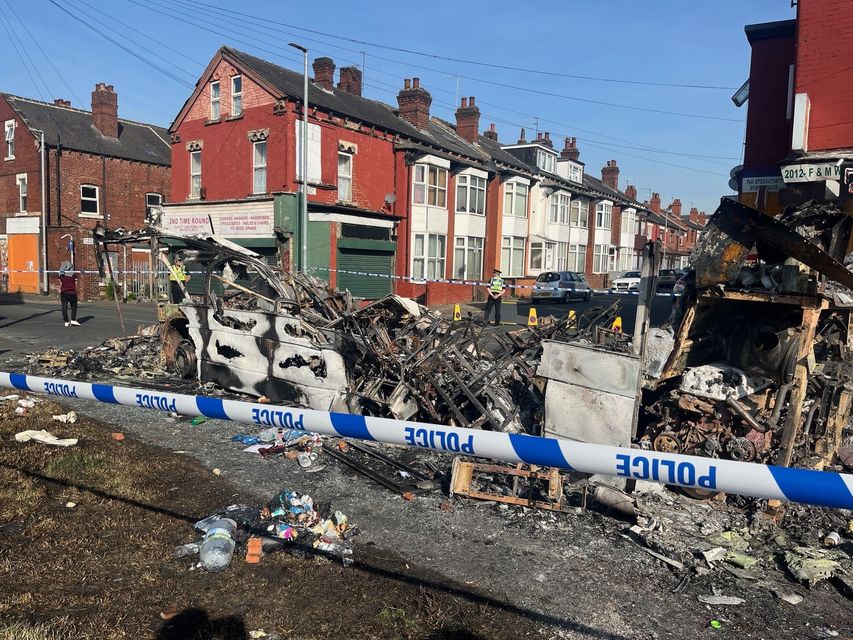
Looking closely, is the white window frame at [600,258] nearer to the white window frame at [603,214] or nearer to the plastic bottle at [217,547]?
the white window frame at [603,214]

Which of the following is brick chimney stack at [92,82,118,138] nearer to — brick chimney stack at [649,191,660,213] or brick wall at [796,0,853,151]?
brick wall at [796,0,853,151]

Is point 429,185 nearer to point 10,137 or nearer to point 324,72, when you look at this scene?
point 324,72

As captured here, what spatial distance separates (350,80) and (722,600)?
28738 millimetres

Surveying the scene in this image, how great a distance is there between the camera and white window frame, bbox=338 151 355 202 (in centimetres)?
2406

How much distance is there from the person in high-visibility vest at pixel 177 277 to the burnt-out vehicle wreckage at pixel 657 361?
78.6 inches

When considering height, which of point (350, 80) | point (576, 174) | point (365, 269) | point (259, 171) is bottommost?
point (365, 269)

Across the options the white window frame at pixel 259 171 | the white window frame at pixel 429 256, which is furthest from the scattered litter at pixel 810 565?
the white window frame at pixel 429 256

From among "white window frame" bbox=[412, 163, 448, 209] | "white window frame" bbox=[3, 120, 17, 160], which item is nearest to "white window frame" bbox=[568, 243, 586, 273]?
"white window frame" bbox=[412, 163, 448, 209]

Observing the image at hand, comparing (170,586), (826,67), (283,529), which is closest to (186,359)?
(283,529)

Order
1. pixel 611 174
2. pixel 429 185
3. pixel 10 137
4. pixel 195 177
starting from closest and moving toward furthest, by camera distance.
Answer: pixel 195 177 → pixel 429 185 → pixel 10 137 → pixel 611 174

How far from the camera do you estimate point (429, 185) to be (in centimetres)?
2716

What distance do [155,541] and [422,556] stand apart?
1945 millimetres

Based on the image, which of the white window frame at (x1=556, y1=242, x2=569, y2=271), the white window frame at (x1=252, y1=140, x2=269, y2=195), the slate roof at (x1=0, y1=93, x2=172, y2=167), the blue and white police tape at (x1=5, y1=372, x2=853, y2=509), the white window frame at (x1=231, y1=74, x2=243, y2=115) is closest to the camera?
the blue and white police tape at (x1=5, y1=372, x2=853, y2=509)

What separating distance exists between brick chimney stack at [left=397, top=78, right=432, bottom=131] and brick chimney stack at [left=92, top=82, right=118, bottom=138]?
15.5m
